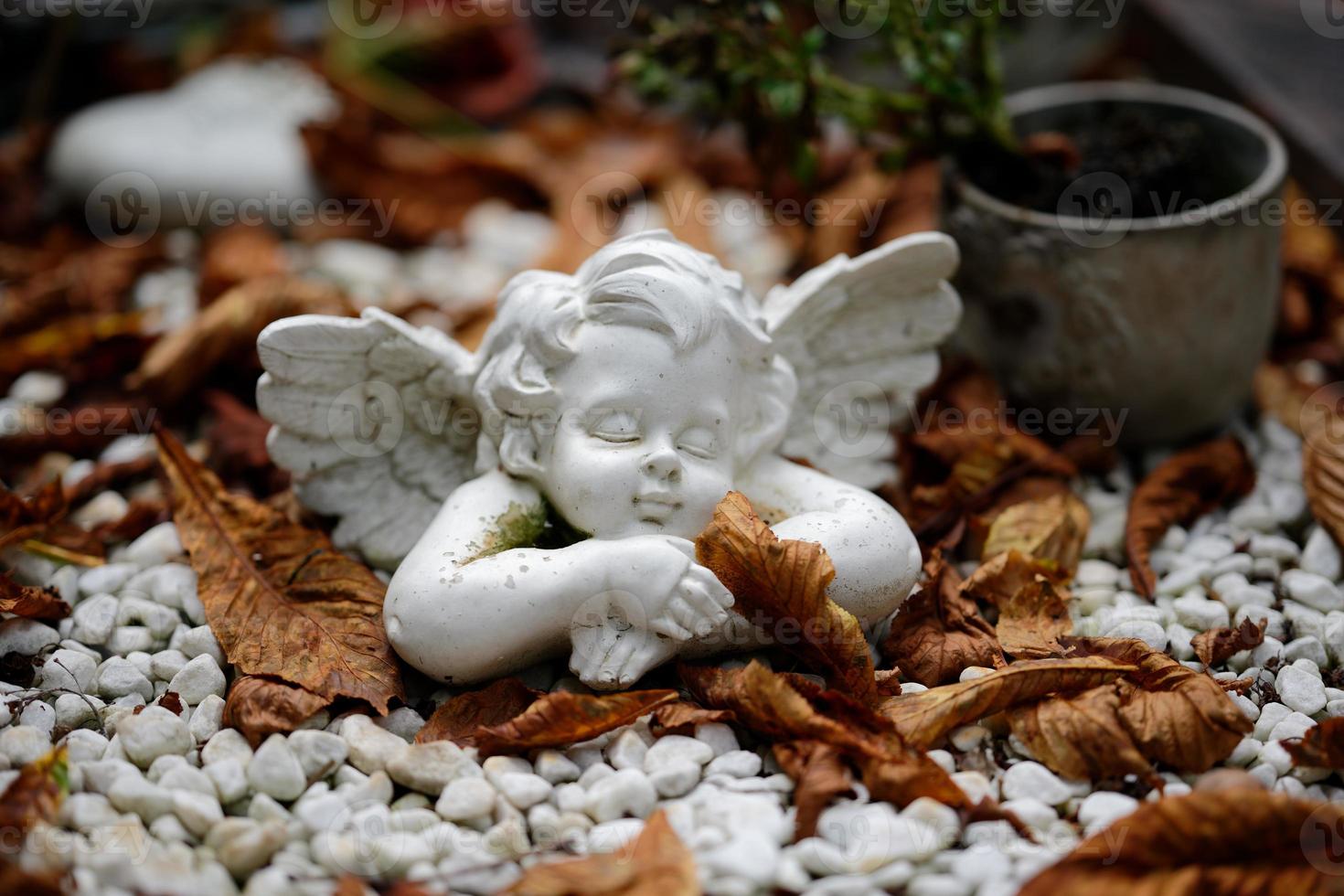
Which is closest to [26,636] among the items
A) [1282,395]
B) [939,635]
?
[939,635]

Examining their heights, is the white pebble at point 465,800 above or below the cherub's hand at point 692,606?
below

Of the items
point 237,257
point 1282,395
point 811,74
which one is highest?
point 811,74

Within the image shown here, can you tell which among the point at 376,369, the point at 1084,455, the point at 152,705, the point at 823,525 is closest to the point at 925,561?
the point at 823,525

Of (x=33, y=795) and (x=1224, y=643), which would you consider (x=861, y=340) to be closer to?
(x=1224, y=643)

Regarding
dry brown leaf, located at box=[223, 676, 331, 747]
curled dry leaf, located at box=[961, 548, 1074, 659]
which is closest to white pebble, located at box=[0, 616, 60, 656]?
dry brown leaf, located at box=[223, 676, 331, 747]

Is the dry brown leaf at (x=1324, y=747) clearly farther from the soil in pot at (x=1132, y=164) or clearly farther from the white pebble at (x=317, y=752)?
the white pebble at (x=317, y=752)

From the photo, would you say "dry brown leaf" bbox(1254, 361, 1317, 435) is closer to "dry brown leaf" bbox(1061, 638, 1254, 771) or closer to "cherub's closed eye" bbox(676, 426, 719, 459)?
"dry brown leaf" bbox(1061, 638, 1254, 771)

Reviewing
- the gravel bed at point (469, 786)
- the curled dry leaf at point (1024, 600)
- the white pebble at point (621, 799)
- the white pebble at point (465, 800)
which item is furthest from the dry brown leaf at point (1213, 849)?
the white pebble at point (465, 800)
